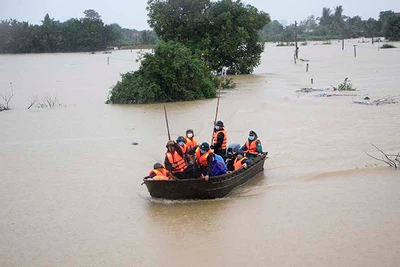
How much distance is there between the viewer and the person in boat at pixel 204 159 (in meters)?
9.94

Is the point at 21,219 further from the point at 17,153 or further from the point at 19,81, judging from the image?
the point at 19,81

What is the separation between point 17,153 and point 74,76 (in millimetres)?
25157

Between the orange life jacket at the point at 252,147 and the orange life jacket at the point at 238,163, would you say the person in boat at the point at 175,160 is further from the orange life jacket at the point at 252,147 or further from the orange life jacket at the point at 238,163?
the orange life jacket at the point at 252,147

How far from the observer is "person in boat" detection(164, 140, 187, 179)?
9945 millimetres

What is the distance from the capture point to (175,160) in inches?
394

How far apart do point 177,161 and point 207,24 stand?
24.8 m

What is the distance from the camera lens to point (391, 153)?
13.4 meters

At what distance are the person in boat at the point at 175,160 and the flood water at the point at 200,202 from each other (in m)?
0.58

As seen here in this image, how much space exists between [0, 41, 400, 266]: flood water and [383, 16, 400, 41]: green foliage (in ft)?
169

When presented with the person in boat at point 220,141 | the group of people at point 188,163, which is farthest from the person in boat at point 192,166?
the person in boat at point 220,141

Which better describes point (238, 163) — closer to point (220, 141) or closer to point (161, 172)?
point (220, 141)

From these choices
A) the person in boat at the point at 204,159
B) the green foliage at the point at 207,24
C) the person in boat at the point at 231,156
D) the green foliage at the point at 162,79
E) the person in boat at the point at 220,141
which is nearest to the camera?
the person in boat at the point at 204,159

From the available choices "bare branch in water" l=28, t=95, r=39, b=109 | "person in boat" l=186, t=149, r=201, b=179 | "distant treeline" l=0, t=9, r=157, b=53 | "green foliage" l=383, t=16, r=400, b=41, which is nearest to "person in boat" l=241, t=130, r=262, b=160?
"person in boat" l=186, t=149, r=201, b=179

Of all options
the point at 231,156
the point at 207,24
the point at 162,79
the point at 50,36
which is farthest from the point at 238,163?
the point at 50,36
